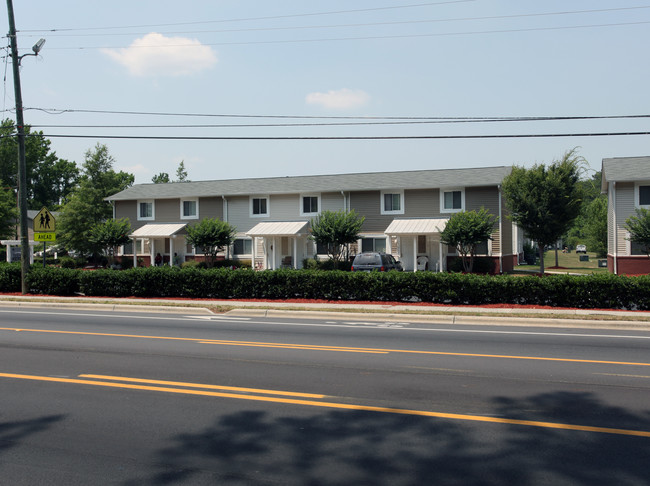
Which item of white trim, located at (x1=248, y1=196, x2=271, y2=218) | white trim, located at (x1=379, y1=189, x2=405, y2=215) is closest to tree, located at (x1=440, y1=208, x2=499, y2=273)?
white trim, located at (x1=379, y1=189, x2=405, y2=215)

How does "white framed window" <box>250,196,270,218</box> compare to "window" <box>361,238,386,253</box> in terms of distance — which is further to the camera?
"white framed window" <box>250,196,270,218</box>

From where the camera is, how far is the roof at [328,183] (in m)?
34.0

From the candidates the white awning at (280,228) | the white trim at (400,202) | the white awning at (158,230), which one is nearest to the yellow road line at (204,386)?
the white awning at (280,228)

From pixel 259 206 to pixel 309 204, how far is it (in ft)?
12.0

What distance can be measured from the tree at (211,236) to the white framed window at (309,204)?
5080mm

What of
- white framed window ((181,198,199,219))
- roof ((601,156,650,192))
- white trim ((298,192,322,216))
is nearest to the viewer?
roof ((601,156,650,192))

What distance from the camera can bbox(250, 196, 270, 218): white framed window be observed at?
37.6m

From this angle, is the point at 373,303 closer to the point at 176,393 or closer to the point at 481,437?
the point at 176,393

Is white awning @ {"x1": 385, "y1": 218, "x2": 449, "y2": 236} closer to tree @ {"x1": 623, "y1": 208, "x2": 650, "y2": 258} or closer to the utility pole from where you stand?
tree @ {"x1": 623, "y1": 208, "x2": 650, "y2": 258}

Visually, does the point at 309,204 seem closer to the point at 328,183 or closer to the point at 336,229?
the point at 328,183

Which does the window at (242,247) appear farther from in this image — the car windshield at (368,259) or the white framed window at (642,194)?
the white framed window at (642,194)

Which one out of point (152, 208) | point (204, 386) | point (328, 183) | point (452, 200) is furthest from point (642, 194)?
point (152, 208)

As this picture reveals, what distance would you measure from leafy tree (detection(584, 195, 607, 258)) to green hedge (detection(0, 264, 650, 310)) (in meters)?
36.9

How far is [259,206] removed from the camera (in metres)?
37.9
